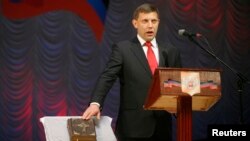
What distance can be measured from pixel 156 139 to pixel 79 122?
0.52 m

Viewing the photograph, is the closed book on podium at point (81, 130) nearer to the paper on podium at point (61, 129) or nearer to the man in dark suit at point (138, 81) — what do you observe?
the paper on podium at point (61, 129)

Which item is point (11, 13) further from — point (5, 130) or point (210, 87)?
point (210, 87)

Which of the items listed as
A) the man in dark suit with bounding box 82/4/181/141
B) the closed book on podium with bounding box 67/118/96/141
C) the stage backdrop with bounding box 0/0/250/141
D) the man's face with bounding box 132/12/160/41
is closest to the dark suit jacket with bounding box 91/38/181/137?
the man in dark suit with bounding box 82/4/181/141

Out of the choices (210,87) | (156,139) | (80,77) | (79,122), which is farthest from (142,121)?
(80,77)

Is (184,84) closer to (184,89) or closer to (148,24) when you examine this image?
(184,89)

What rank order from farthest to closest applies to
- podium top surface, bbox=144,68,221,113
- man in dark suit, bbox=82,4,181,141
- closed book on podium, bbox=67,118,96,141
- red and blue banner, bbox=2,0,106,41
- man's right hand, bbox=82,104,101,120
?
red and blue banner, bbox=2,0,106,41 < man in dark suit, bbox=82,4,181,141 < man's right hand, bbox=82,104,101,120 < closed book on podium, bbox=67,118,96,141 < podium top surface, bbox=144,68,221,113

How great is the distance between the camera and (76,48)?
23.6 ft

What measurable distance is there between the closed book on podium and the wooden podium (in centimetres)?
41

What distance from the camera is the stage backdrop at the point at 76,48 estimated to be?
6.98 metres

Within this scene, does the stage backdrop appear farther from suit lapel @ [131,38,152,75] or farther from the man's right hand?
the man's right hand

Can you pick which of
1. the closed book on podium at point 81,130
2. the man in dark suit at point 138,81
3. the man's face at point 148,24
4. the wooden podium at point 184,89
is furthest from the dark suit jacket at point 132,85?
the wooden podium at point 184,89

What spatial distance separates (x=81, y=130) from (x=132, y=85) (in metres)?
0.52

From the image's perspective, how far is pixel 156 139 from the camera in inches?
113

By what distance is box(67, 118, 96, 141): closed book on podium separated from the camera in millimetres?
2549
